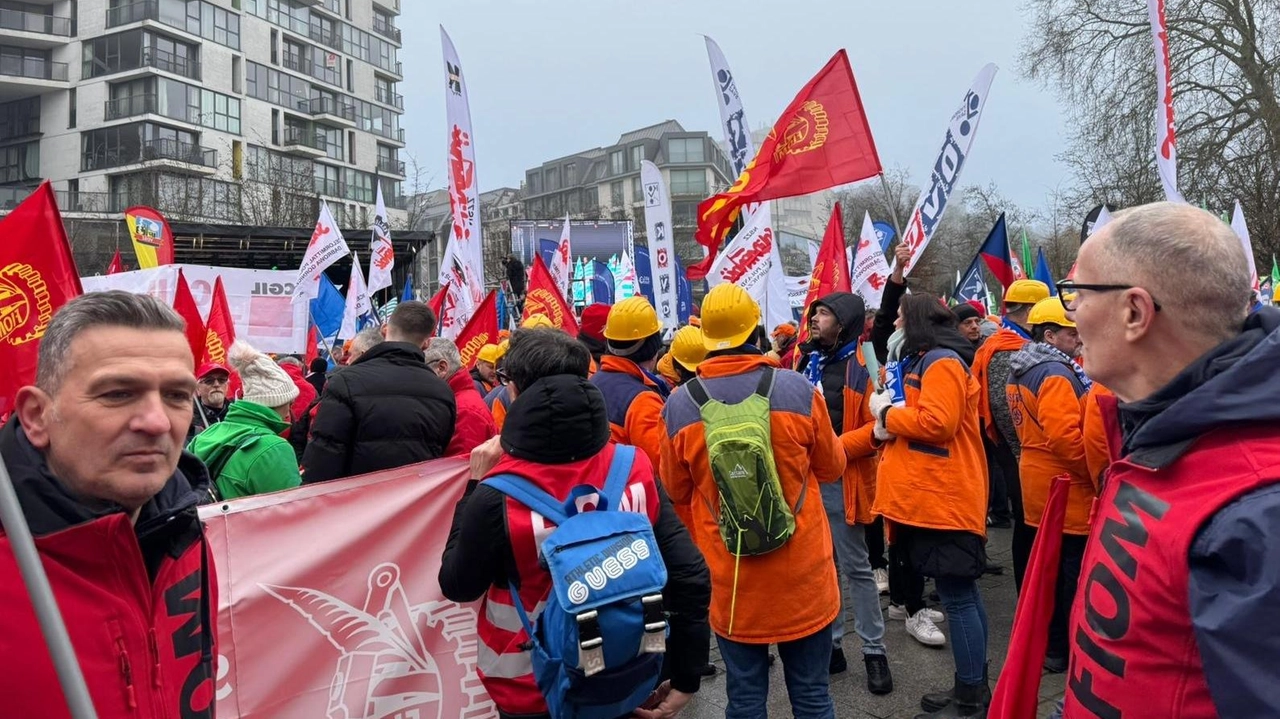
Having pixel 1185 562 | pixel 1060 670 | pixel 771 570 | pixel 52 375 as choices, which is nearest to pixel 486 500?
pixel 52 375

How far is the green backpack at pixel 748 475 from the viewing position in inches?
124

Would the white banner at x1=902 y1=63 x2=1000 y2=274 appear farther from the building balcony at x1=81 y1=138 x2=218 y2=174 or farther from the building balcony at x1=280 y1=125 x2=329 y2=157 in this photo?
the building balcony at x1=280 y1=125 x2=329 y2=157

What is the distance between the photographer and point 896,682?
15.1 ft

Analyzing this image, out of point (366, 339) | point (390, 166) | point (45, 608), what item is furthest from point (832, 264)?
point (390, 166)

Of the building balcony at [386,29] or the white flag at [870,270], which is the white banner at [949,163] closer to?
the white flag at [870,270]

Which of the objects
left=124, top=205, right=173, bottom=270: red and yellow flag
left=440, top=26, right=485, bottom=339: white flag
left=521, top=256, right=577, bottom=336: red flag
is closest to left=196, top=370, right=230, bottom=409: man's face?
left=440, top=26, right=485, bottom=339: white flag

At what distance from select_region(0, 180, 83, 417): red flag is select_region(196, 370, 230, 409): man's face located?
172 centimetres

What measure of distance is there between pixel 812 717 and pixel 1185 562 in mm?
2177

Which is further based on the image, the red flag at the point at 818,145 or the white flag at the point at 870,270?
the white flag at the point at 870,270

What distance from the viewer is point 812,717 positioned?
128 inches

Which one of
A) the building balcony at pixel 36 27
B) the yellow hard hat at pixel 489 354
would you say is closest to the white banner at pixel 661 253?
Result: the yellow hard hat at pixel 489 354

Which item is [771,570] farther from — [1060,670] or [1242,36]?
[1242,36]

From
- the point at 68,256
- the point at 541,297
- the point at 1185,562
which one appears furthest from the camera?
the point at 541,297

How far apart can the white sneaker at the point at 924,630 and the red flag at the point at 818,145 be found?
109 inches
